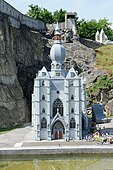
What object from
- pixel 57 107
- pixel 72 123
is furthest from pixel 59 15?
pixel 72 123

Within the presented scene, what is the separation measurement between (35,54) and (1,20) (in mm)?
16731

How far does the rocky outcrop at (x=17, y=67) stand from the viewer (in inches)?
2557

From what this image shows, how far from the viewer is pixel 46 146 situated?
151 ft

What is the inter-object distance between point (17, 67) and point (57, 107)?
27.6m

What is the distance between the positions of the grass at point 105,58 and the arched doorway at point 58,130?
35.6 m

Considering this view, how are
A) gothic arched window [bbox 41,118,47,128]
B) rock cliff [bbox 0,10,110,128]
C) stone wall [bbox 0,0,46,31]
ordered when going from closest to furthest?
gothic arched window [bbox 41,118,47,128], rock cliff [bbox 0,10,110,128], stone wall [bbox 0,0,46,31]

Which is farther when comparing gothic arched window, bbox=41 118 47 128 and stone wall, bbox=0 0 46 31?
stone wall, bbox=0 0 46 31

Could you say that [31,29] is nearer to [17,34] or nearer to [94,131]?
[17,34]

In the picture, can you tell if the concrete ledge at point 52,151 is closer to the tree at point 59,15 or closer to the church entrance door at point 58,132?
the church entrance door at point 58,132

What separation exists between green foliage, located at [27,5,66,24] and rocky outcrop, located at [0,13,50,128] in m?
21.2

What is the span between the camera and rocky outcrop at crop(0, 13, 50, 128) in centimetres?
6494

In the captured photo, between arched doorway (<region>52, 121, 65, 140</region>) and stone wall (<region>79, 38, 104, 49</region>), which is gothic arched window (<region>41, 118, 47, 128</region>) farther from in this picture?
stone wall (<region>79, 38, 104, 49</region>)

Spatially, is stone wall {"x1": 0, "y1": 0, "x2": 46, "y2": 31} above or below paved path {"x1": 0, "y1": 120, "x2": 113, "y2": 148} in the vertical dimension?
above

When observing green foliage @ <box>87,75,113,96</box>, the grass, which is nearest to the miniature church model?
green foliage @ <box>87,75,113,96</box>
